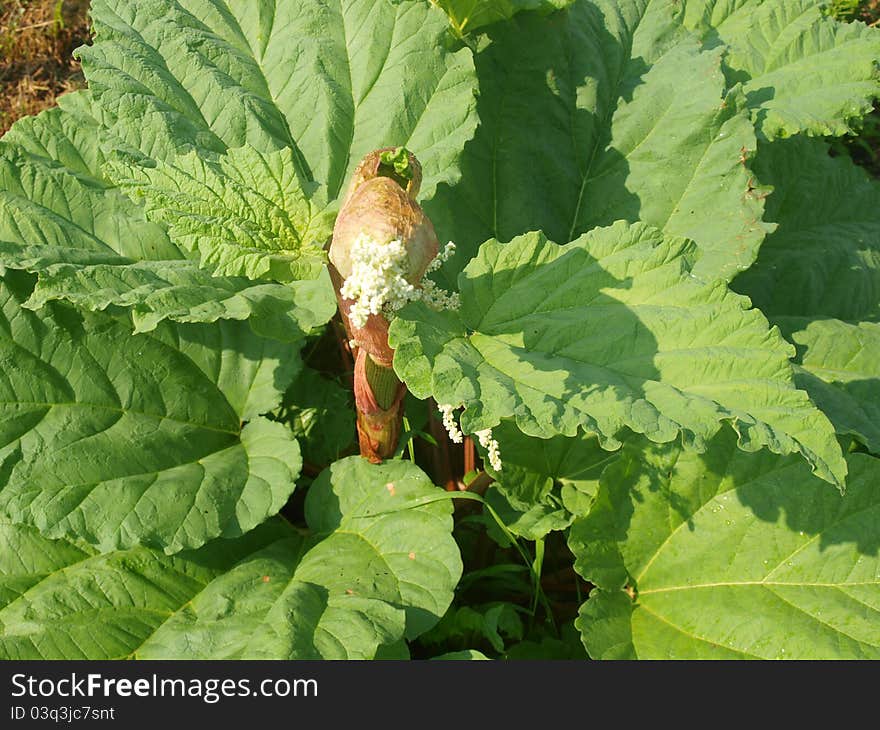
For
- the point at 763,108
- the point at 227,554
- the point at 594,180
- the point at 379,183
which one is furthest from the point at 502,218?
the point at 227,554

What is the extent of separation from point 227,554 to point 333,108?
4.11 feet

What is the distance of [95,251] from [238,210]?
19.9 inches

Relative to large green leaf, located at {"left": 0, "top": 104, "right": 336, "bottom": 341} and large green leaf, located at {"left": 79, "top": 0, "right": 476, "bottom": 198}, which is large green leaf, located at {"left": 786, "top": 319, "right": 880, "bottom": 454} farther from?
large green leaf, located at {"left": 0, "top": 104, "right": 336, "bottom": 341}

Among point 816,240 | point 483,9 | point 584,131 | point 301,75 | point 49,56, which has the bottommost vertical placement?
point 816,240

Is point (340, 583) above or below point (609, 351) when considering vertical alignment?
below

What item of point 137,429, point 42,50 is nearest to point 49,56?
point 42,50

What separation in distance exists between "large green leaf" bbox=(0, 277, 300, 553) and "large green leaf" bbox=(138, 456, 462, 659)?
0.54ft

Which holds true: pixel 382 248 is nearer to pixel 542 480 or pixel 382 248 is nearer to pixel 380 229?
pixel 380 229

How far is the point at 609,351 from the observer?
1.88 meters

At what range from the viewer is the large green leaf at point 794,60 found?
273cm

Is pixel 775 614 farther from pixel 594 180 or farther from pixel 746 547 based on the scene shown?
pixel 594 180

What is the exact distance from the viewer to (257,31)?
257 cm

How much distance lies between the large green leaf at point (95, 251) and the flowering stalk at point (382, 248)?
18 centimetres

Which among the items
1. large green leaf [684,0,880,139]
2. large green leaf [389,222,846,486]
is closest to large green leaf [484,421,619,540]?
large green leaf [389,222,846,486]
